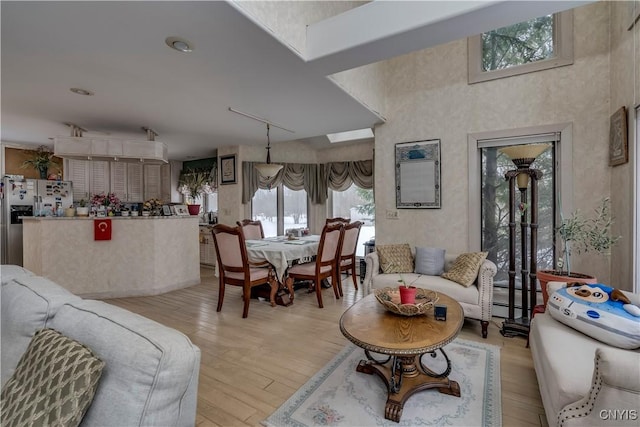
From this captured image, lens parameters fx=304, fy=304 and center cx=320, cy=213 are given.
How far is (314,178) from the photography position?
6289mm

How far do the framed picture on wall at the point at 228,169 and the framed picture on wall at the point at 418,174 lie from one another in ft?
10.4

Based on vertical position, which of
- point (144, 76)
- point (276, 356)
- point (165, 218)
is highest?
point (144, 76)

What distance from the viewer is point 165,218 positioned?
4504 mm

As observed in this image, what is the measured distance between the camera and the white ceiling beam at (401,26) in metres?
1.91

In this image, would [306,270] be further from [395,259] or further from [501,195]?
[501,195]

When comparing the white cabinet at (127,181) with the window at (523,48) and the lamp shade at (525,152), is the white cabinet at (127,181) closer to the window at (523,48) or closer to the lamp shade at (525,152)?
the window at (523,48)

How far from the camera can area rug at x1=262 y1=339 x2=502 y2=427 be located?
1.75 m

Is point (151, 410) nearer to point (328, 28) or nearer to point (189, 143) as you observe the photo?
point (328, 28)

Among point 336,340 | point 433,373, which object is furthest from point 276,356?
point 433,373

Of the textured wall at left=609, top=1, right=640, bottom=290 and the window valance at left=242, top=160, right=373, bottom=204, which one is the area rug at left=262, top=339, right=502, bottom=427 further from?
the window valance at left=242, top=160, right=373, bottom=204

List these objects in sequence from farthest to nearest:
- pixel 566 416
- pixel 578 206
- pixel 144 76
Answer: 1. pixel 578 206
2. pixel 144 76
3. pixel 566 416

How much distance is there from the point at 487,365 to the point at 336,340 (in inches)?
48.2

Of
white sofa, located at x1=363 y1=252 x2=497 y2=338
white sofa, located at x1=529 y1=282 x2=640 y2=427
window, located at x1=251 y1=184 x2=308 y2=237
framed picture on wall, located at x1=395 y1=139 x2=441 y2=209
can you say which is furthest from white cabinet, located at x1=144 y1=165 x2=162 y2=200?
white sofa, located at x1=529 y1=282 x2=640 y2=427

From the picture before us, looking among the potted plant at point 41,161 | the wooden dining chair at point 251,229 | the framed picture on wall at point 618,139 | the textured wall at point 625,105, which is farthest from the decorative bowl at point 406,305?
the potted plant at point 41,161
